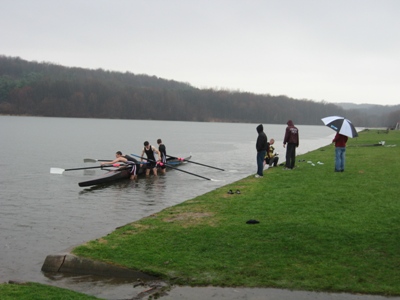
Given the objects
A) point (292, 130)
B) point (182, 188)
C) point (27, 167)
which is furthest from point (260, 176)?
point (27, 167)

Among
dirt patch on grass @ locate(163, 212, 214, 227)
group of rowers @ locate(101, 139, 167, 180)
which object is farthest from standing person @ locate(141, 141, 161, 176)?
dirt patch on grass @ locate(163, 212, 214, 227)

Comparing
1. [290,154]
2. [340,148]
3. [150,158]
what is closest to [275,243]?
[340,148]

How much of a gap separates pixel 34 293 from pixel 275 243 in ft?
14.9

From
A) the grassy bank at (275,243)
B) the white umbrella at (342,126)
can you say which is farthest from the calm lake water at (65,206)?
the white umbrella at (342,126)

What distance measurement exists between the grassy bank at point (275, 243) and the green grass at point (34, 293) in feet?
4.97

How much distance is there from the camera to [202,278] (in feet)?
25.2

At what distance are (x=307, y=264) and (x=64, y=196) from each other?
13.6 metres

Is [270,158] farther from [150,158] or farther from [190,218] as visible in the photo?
[190,218]

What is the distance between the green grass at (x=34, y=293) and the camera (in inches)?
261

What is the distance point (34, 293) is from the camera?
6.82m

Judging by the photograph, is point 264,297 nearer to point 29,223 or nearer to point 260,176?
point 29,223

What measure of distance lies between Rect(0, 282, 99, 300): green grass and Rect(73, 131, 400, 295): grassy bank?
151cm

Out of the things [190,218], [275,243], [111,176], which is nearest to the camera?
[275,243]

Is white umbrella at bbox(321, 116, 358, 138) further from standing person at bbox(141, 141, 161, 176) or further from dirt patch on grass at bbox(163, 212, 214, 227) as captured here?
standing person at bbox(141, 141, 161, 176)
